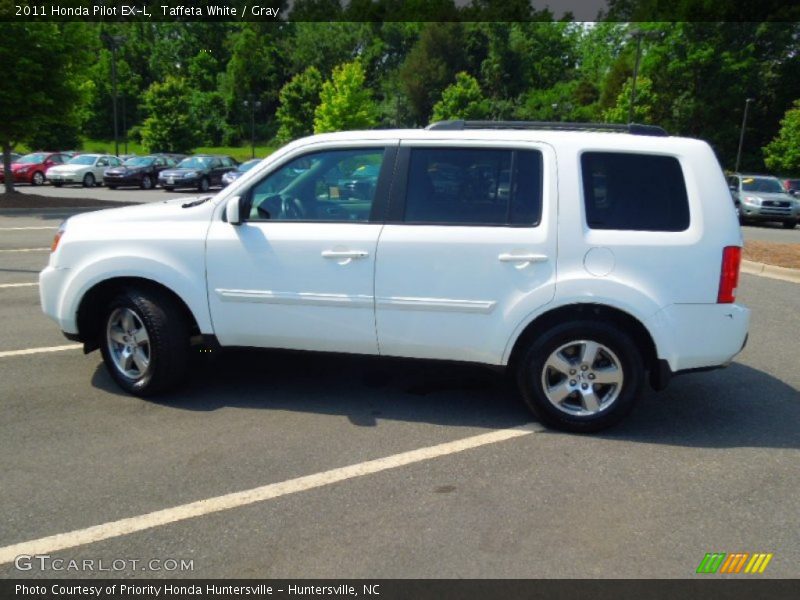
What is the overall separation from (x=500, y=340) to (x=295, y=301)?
1.40 m

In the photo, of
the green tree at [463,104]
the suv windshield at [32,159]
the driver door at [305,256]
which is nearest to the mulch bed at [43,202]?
the suv windshield at [32,159]

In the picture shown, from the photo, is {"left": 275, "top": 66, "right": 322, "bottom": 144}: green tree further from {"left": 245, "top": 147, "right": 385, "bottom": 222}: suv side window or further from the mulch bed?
{"left": 245, "top": 147, "right": 385, "bottom": 222}: suv side window

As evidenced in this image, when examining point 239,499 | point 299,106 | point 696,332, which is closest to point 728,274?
point 696,332

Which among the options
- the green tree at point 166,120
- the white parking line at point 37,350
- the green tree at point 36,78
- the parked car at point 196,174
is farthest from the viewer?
the green tree at point 166,120

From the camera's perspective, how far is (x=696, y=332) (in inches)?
172

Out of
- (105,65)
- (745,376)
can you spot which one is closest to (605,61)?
(105,65)

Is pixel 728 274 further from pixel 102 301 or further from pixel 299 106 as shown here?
pixel 299 106

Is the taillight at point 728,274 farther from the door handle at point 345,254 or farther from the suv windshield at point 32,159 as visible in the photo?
the suv windshield at point 32,159

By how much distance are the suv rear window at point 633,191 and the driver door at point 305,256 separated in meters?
1.34

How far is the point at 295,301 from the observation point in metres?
4.72

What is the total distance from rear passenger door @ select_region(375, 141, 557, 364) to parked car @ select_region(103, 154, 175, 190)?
99.1 feet

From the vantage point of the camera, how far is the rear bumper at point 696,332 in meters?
4.34

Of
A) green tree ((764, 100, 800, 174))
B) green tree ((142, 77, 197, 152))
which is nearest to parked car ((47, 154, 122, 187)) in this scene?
green tree ((142, 77, 197, 152))

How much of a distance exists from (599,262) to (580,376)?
0.75 m
